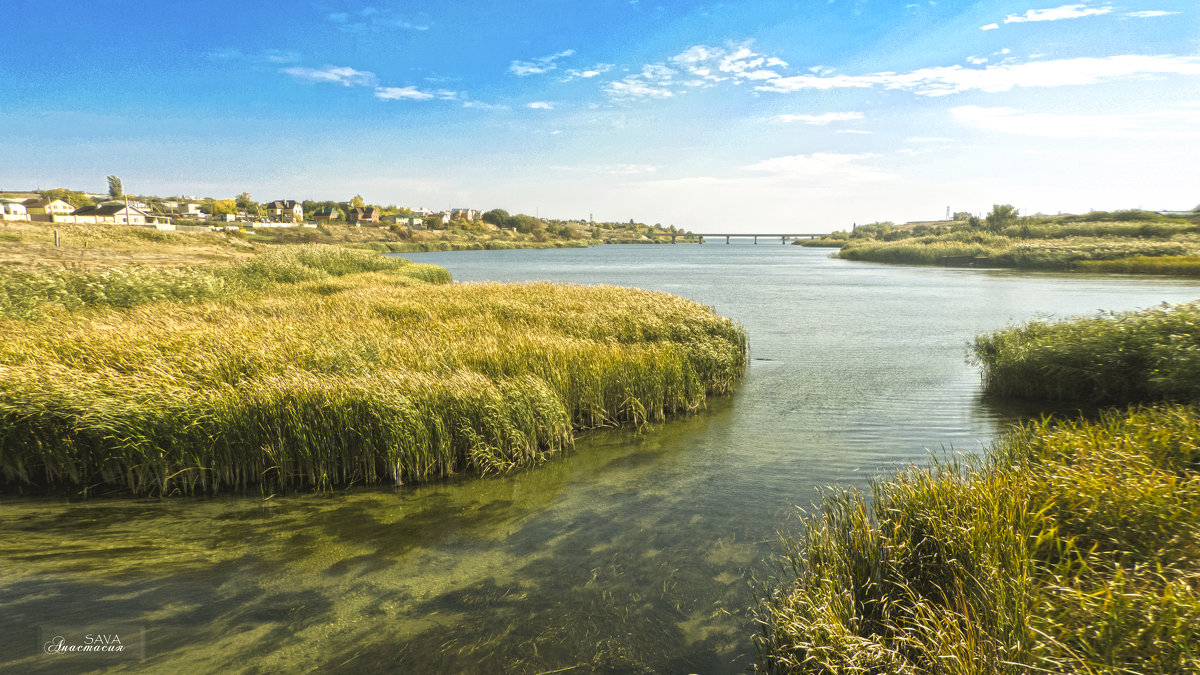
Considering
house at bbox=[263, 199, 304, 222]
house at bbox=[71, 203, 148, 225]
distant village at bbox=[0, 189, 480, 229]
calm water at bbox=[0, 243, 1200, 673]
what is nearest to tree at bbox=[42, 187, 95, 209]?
distant village at bbox=[0, 189, 480, 229]

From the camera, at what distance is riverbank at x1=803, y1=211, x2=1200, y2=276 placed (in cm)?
5966

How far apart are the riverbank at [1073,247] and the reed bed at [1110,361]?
53.6 m

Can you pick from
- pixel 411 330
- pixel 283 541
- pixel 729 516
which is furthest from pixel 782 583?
pixel 411 330

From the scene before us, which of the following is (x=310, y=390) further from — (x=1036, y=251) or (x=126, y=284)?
(x=1036, y=251)

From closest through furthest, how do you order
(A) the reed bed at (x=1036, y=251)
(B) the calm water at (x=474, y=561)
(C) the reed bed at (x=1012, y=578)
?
(C) the reed bed at (x=1012, y=578) → (B) the calm water at (x=474, y=561) → (A) the reed bed at (x=1036, y=251)

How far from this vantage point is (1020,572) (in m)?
5.17

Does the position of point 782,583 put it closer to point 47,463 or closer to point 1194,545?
point 1194,545

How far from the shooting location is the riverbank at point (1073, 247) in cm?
5966

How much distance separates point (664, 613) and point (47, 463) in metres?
10.6

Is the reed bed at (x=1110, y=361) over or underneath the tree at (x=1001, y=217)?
underneath

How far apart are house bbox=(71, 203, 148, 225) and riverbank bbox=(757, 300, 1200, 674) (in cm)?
11585

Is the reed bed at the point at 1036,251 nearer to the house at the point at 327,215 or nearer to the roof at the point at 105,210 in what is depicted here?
the roof at the point at 105,210

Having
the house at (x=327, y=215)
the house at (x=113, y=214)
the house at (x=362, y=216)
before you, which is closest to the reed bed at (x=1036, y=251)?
the house at (x=113, y=214)

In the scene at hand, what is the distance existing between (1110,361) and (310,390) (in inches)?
690
